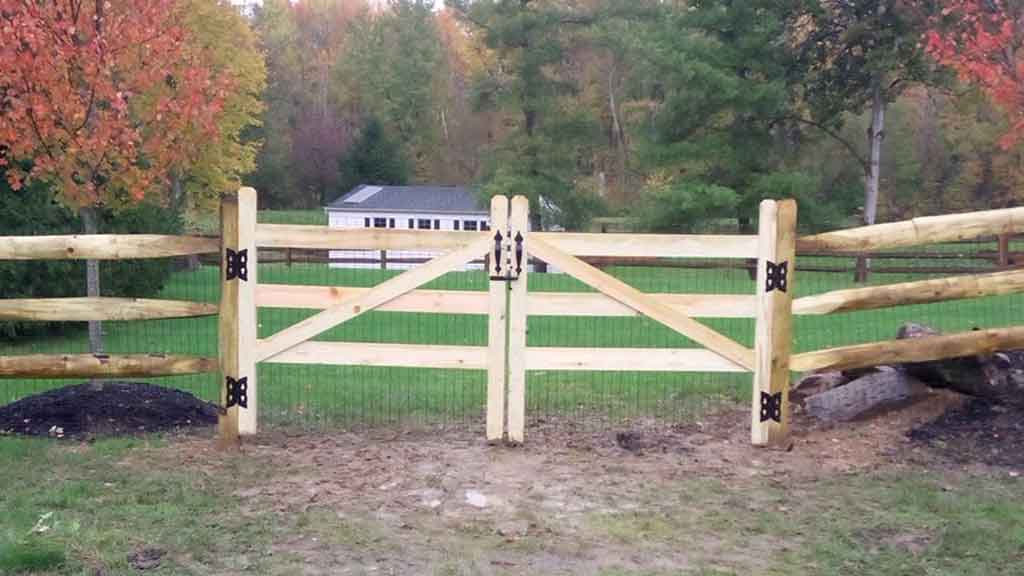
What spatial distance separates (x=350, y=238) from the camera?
21.0 ft

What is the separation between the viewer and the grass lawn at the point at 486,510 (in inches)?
177

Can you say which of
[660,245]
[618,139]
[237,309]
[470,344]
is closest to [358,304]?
[237,309]

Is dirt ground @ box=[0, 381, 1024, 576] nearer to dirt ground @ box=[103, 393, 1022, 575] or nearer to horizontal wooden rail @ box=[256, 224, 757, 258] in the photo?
dirt ground @ box=[103, 393, 1022, 575]

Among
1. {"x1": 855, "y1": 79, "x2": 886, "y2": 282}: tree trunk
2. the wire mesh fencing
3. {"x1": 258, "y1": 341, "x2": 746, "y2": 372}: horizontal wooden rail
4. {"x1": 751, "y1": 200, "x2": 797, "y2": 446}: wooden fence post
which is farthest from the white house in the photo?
{"x1": 751, "y1": 200, "x2": 797, "y2": 446}: wooden fence post

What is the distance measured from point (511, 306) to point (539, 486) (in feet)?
4.30

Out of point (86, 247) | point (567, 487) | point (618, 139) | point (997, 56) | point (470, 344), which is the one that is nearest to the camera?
point (567, 487)

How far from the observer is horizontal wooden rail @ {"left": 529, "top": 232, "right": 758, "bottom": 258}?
6359 mm

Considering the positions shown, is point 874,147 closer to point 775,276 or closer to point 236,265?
point 775,276

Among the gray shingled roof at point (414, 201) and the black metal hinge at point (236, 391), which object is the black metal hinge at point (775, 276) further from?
the gray shingled roof at point (414, 201)

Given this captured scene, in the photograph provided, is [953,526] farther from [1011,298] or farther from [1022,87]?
[1011,298]

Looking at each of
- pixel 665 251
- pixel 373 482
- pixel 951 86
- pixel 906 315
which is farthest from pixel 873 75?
pixel 373 482

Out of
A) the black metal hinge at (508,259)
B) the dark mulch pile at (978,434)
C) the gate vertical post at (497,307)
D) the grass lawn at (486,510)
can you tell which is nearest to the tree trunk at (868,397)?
the dark mulch pile at (978,434)

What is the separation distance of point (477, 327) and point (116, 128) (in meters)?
6.81

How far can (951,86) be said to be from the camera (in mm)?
29766
